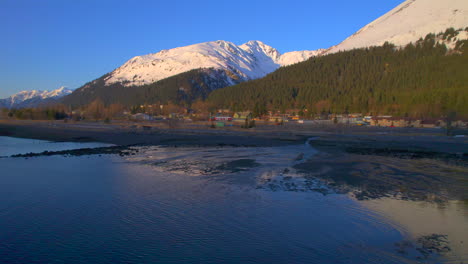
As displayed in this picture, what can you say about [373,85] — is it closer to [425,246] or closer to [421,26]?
[421,26]

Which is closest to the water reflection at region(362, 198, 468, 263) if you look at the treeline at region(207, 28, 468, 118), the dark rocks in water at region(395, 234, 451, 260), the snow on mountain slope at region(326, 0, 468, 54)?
the dark rocks in water at region(395, 234, 451, 260)

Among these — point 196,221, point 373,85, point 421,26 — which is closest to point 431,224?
point 196,221

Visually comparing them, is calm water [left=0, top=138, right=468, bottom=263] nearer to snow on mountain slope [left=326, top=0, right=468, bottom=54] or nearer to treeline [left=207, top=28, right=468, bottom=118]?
Result: treeline [left=207, top=28, right=468, bottom=118]

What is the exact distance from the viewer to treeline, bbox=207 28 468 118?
95850 millimetres

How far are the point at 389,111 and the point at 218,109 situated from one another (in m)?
68.8

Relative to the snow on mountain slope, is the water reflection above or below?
below

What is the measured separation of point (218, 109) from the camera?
14600 centimetres

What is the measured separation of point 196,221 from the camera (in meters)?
12.3

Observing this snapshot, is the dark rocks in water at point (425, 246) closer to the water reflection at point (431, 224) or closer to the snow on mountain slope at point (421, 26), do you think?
the water reflection at point (431, 224)

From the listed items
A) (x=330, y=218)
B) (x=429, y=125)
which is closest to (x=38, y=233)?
(x=330, y=218)

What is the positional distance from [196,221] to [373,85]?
12448 centimetres

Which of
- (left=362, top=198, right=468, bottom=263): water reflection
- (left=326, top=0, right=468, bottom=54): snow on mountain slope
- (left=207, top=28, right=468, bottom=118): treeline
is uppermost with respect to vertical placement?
(left=326, top=0, right=468, bottom=54): snow on mountain slope

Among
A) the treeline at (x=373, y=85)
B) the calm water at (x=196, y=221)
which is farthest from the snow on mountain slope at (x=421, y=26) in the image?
the calm water at (x=196, y=221)

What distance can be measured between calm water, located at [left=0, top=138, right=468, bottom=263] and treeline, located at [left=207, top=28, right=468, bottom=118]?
3084 inches
